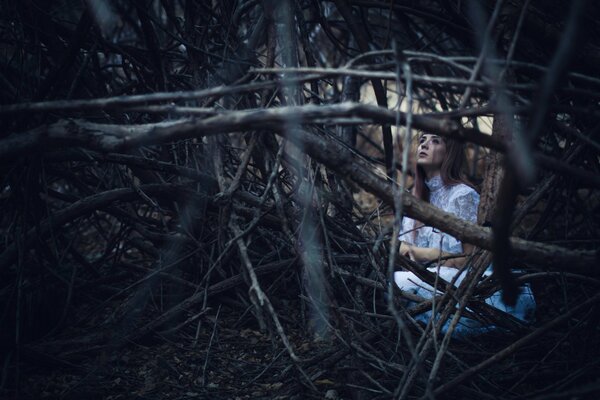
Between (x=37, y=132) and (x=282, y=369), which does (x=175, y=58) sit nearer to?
(x=37, y=132)

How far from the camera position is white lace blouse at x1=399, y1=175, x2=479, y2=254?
2598mm

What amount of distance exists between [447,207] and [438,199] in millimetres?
139

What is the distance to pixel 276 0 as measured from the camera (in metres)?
1.86

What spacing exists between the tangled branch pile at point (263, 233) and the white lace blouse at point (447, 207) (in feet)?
1.63

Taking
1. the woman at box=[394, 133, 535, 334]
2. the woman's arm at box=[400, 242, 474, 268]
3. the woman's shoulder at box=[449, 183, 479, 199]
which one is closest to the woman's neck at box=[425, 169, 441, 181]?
the woman at box=[394, 133, 535, 334]

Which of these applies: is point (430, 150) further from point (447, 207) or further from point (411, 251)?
point (411, 251)

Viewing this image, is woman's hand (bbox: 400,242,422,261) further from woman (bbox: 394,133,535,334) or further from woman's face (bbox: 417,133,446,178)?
woman's face (bbox: 417,133,446,178)

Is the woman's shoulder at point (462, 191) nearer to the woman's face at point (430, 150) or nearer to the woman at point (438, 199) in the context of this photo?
the woman at point (438, 199)

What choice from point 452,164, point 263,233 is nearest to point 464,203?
point 452,164

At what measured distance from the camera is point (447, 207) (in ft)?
8.77

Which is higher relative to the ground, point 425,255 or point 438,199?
point 438,199

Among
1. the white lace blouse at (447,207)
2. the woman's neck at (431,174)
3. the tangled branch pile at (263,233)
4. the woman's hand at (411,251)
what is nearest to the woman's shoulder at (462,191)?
the white lace blouse at (447,207)

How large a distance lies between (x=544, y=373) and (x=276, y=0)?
5.50ft

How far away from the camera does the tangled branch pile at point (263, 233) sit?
4.00 feet
